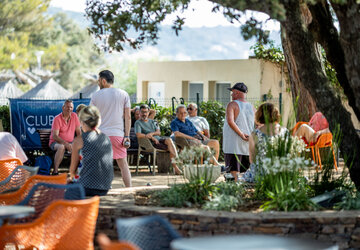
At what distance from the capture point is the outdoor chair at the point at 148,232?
4.18 metres

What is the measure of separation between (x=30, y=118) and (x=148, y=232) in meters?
9.56

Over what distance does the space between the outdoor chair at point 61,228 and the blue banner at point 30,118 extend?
833 centimetres

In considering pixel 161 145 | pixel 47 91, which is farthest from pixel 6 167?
pixel 47 91

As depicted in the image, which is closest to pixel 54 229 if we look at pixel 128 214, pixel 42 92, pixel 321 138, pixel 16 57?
pixel 128 214

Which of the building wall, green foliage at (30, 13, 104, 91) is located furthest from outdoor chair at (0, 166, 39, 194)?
green foliage at (30, 13, 104, 91)

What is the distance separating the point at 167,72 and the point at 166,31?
1959cm

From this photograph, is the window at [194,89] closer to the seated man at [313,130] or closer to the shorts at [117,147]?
the seated man at [313,130]

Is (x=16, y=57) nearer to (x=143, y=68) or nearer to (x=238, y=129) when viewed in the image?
(x=143, y=68)

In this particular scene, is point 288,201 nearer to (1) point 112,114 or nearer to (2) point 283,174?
(2) point 283,174

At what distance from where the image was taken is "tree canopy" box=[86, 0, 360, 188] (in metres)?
6.71

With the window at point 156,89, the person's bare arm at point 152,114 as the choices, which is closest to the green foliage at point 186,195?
the person's bare arm at point 152,114

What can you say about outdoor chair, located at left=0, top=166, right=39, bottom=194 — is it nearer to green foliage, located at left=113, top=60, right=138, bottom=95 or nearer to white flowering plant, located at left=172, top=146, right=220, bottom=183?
white flowering plant, located at left=172, top=146, right=220, bottom=183

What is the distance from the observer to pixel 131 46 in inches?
306

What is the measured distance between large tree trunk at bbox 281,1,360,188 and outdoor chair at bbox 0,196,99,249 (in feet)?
10.5
